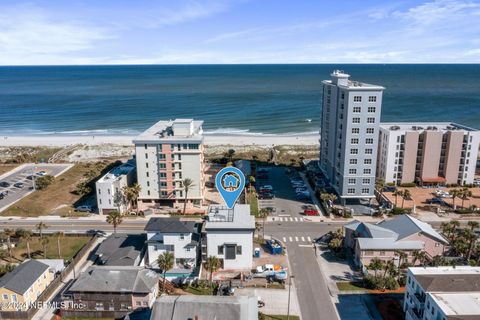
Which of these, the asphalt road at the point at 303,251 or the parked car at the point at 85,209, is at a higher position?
the parked car at the point at 85,209

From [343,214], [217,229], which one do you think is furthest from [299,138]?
[217,229]

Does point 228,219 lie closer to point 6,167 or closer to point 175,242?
point 175,242

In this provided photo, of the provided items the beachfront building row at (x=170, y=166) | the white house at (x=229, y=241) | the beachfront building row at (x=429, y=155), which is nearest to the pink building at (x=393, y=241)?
the white house at (x=229, y=241)

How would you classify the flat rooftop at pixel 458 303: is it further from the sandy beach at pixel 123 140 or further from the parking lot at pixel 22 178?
the sandy beach at pixel 123 140

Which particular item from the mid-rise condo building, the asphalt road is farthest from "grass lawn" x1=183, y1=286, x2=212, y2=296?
the mid-rise condo building

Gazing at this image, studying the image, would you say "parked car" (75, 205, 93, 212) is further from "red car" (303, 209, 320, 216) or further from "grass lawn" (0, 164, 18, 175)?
"red car" (303, 209, 320, 216)

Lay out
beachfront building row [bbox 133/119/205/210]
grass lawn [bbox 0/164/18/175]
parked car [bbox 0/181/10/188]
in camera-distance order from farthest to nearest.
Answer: grass lawn [bbox 0/164/18/175], parked car [bbox 0/181/10/188], beachfront building row [bbox 133/119/205/210]
